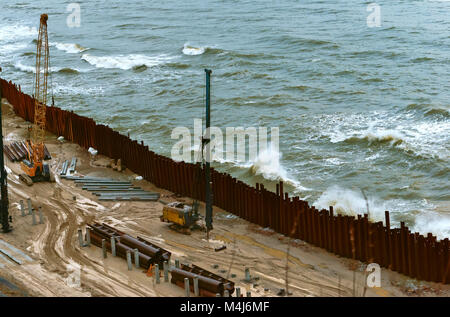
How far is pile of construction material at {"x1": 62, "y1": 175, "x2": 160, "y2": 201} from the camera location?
94.7 feet

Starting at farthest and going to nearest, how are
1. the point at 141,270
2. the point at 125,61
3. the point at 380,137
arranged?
1. the point at 125,61
2. the point at 380,137
3. the point at 141,270

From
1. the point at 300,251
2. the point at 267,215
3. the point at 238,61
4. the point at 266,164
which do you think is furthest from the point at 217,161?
the point at 238,61

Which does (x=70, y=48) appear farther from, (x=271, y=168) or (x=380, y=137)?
(x=271, y=168)

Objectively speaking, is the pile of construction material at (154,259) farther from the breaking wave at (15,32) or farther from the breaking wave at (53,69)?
the breaking wave at (15,32)

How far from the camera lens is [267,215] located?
2561cm

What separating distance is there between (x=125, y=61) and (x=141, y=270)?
49240 millimetres

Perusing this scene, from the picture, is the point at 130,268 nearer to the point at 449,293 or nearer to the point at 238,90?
the point at 449,293

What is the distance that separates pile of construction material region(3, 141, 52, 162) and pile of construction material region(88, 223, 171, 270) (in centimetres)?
1137

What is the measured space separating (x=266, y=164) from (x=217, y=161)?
9.58 feet

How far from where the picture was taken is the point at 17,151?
34.5 m

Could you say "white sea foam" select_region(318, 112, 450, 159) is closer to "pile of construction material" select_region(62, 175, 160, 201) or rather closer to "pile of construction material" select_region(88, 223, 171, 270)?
"pile of construction material" select_region(62, 175, 160, 201)

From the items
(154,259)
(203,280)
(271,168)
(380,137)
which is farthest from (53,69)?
(203,280)

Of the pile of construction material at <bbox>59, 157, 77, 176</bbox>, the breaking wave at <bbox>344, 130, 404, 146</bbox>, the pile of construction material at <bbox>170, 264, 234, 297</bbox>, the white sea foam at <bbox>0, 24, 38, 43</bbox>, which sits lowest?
the breaking wave at <bbox>344, 130, 404, 146</bbox>

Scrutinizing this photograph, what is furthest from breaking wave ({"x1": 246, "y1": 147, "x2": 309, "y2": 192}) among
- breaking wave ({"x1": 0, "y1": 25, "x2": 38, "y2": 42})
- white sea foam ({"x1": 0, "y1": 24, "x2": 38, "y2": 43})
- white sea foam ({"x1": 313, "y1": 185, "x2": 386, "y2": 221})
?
breaking wave ({"x1": 0, "y1": 25, "x2": 38, "y2": 42})
